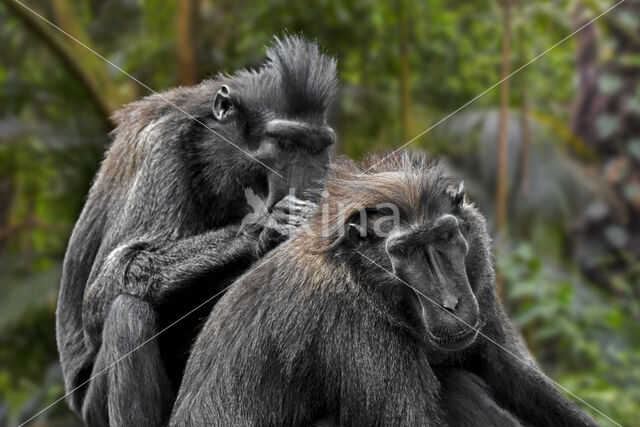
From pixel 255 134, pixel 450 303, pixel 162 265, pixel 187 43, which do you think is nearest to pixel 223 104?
pixel 255 134

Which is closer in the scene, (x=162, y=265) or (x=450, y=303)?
(x=450, y=303)

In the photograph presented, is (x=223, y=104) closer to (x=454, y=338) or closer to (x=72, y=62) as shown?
(x=454, y=338)

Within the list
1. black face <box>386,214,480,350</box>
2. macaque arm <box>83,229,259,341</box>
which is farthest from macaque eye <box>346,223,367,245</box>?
macaque arm <box>83,229,259,341</box>

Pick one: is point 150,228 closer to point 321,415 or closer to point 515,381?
point 321,415

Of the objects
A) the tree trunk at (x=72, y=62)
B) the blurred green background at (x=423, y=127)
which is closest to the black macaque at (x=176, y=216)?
the tree trunk at (x=72, y=62)

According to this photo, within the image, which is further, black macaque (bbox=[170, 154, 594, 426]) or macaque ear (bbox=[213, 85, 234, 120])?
macaque ear (bbox=[213, 85, 234, 120])

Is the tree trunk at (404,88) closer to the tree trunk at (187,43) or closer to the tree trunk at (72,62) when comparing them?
the tree trunk at (187,43)

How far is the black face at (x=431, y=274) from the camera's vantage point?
3.83 meters

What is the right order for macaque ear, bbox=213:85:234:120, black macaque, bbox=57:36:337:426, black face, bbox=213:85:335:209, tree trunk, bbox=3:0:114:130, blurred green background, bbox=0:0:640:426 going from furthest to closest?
1. blurred green background, bbox=0:0:640:426
2. tree trunk, bbox=3:0:114:130
3. macaque ear, bbox=213:85:234:120
4. black face, bbox=213:85:335:209
5. black macaque, bbox=57:36:337:426

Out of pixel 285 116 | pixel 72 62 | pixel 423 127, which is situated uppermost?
pixel 423 127

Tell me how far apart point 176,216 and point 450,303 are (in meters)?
1.95

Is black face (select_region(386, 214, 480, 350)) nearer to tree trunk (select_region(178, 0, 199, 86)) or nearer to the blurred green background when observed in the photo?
the blurred green background

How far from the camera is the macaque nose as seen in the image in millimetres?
3815

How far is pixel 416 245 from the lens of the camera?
397 cm
